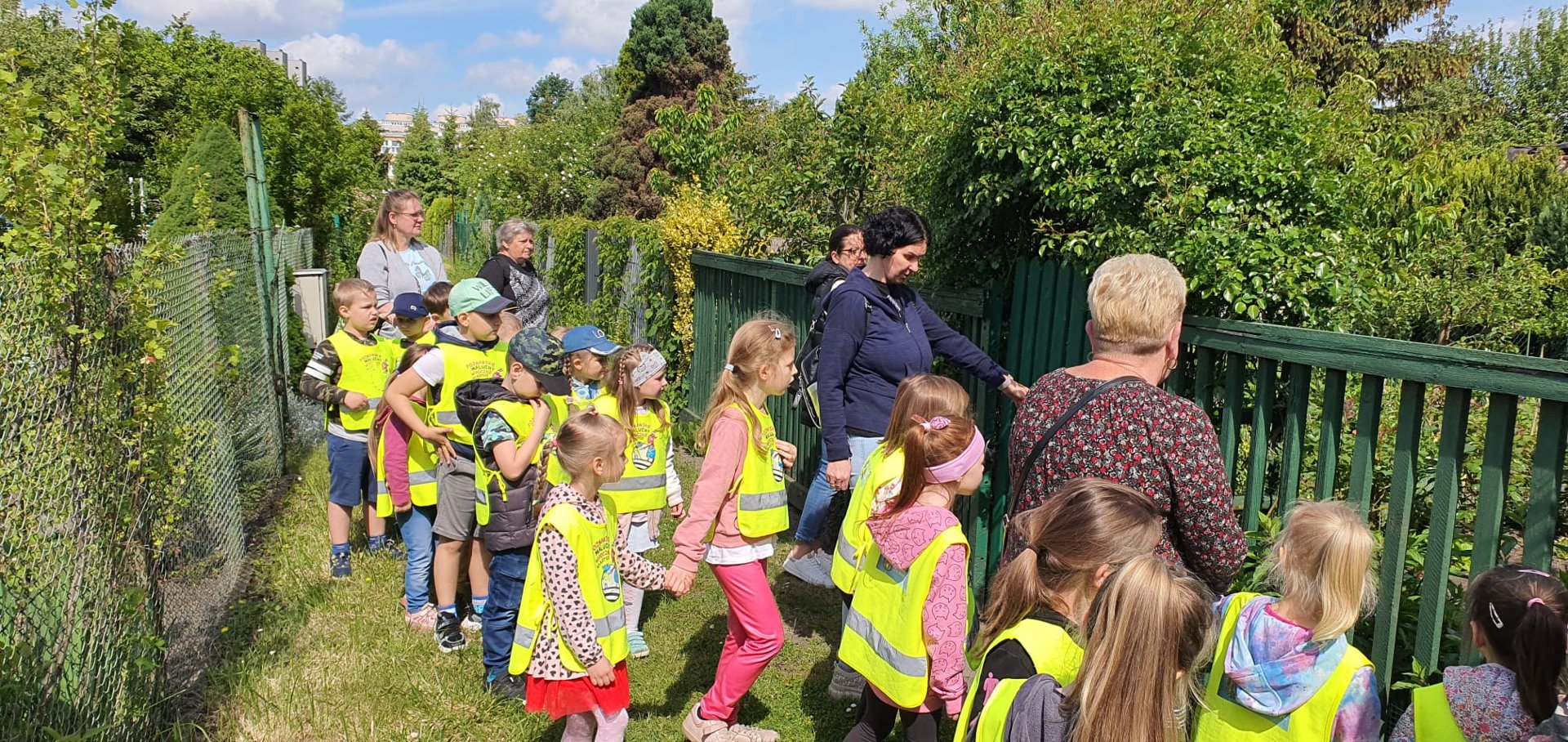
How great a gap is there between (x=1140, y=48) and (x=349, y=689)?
161 inches

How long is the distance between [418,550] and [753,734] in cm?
220

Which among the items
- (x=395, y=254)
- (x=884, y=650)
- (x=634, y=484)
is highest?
(x=395, y=254)

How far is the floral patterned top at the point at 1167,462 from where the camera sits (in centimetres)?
249

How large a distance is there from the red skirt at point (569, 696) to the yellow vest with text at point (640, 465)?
120 centimetres

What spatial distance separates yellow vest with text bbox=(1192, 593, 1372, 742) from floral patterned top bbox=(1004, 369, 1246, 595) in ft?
0.51

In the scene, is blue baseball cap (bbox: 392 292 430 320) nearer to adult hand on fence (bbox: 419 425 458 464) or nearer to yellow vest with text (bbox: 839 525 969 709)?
adult hand on fence (bbox: 419 425 458 464)

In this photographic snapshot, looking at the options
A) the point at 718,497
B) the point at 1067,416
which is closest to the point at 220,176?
the point at 718,497

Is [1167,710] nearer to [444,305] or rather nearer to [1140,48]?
[1140,48]

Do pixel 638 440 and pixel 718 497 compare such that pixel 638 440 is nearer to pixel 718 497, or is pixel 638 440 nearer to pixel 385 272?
pixel 718 497

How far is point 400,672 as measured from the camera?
4449 millimetres

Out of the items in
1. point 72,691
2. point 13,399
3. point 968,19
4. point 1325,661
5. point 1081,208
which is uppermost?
point 968,19

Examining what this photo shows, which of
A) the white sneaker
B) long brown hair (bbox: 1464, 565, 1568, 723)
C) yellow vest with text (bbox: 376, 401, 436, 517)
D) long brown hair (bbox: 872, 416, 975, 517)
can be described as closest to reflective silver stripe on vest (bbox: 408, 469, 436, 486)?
yellow vest with text (bbox: 376, 401, 436, 517)

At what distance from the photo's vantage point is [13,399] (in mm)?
2789

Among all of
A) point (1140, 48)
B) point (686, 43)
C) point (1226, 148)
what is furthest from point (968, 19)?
point (686, 43)
